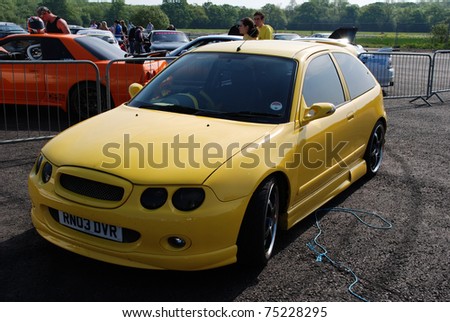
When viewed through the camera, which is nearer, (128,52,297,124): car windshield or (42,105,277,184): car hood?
(42,105,277,184): car hood

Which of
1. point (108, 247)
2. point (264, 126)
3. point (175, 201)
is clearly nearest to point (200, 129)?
point (264, 126)

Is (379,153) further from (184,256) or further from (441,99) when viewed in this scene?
(441,99)

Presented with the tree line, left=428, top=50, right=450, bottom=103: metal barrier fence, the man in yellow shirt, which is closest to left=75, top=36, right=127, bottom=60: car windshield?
the man in yellow shirt

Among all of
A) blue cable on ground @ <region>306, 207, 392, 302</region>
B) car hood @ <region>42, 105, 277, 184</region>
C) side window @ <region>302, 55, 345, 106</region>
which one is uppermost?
side window @ <region>302, 55, 345, 106</region>

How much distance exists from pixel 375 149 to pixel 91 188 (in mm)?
3841

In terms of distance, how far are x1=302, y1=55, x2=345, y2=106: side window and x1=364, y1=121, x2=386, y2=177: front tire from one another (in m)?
1.00

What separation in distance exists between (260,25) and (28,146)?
5.52 meters

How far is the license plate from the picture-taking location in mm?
3447

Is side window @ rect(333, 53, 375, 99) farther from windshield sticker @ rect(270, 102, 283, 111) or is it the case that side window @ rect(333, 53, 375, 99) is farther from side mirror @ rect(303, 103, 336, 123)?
windshield sticker @ rect(270, 102, 283, 111)

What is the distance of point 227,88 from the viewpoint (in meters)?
4.60

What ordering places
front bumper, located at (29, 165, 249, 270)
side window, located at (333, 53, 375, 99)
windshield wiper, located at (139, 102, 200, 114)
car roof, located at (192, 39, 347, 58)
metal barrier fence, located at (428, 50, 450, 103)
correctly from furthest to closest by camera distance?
metal barrier fence, located at (428, 50, 450, 103)
side window, located at (333, 53, 375, 99)
car roof, located at (192, 39, 347, 58)
windshield wiper, located at (139, 102, 200, 114)
front bumper, located at (29, 165, 249, 270)

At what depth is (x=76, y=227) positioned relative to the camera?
141 inches

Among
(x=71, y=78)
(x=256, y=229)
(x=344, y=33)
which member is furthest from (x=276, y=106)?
(x=344, y=33)

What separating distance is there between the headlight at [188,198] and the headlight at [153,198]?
71 millimetres
